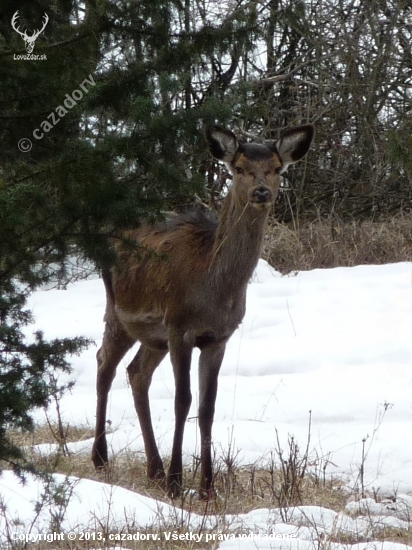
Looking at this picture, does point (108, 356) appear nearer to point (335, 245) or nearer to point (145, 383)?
point (145, 383)

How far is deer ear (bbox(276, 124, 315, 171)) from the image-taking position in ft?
22.0

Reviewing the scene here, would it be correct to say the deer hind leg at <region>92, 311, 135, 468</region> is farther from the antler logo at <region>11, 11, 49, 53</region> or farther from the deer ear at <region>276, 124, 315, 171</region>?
the antler logo at <region>11, 11, 49, 53</region>

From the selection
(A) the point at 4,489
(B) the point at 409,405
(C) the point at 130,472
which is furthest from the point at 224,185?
(A) the point at 4,489

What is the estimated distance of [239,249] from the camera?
6.48 metres

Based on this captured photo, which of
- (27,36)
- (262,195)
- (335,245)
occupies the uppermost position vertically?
(27,36)

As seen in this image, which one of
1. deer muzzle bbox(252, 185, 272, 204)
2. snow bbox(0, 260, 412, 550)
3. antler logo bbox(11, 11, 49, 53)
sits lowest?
snow bbox(0, 260, 412, 550)

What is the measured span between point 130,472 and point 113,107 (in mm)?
2990

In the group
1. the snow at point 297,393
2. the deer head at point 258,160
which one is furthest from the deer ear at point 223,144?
the snow at point 297,393

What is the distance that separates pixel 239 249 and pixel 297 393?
2.25 m

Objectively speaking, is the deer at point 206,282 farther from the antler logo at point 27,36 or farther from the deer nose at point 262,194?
the antler logo at point 27,36

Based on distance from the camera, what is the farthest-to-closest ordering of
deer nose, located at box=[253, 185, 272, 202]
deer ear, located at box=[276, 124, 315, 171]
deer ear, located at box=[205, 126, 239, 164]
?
deer ear, located at box=[276, 124, 315, 171]
deer nose, located at box=[253, 185, 272, 202]
deer ear, located at box=[205, 126, 239, 164]

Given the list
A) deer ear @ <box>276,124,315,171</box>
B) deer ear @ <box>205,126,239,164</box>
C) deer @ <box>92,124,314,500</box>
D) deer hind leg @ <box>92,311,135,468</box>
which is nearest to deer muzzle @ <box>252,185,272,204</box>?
deer @ <box>92,124,314,500</box>

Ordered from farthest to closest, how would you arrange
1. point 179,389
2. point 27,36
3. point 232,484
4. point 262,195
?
point 179,389, point 262,195, point 232,484, point 27,36

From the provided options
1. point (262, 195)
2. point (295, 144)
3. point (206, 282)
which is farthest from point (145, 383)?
point (295, 144)
